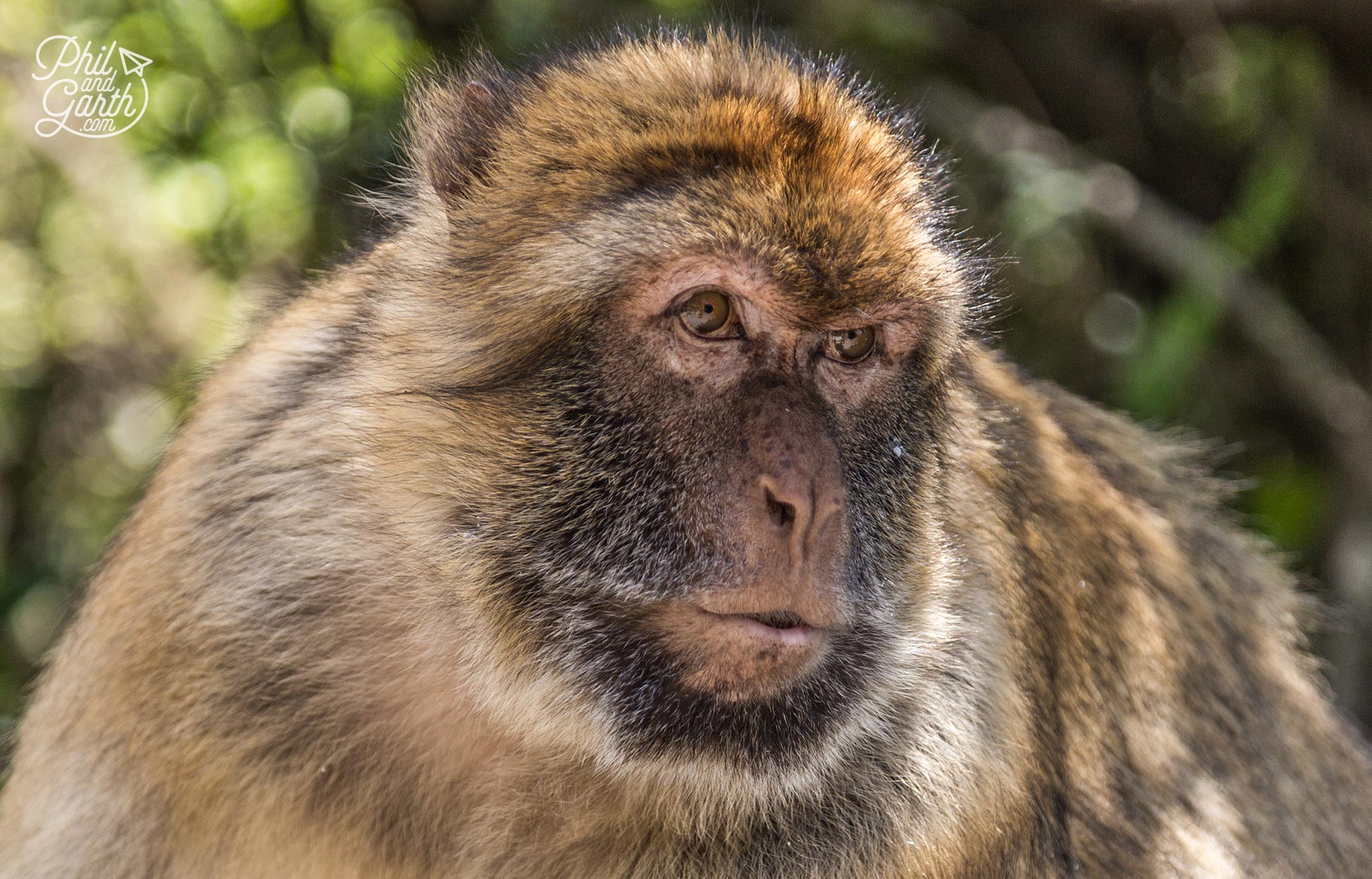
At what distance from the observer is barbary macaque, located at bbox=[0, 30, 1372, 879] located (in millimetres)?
2074

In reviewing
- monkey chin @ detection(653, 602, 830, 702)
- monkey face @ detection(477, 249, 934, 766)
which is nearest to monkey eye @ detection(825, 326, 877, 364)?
monkey face @ detection(477, 249, 934, 766)

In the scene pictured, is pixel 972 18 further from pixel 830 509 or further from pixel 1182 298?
pixel 830 509

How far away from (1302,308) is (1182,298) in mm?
1143

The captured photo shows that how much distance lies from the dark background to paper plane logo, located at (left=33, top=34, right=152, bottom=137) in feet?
0.30

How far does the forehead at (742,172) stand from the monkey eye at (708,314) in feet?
0.22

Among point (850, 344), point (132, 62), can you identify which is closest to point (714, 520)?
point (850, 344)

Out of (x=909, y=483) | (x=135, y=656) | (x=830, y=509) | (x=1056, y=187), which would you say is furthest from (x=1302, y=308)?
(x=135, y=656)

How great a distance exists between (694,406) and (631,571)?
0.26 metres

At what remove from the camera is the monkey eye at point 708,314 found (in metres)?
2.10

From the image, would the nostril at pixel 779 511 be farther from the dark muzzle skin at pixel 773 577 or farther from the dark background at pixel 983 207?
the dark background at pixel 983 207

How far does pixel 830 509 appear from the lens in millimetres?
1961

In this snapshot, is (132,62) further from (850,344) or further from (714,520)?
(714,520)

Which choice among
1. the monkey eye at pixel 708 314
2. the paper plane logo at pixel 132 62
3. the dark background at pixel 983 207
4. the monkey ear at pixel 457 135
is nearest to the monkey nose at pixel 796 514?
the monkey eye at pixel 708 314

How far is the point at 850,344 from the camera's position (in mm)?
2248
